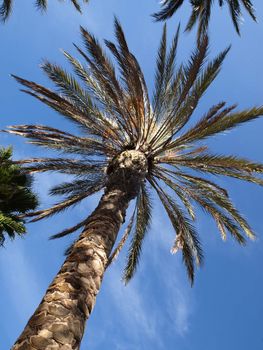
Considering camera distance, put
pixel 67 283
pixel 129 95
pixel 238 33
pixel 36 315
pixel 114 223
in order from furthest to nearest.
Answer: pixel 238 33 < pixel 129 95 < pixel 114 223 < pixel 67 283 < pixel 36 315

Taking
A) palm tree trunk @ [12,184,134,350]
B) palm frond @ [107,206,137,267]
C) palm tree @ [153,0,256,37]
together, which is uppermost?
palm tree @ [153,0,256,37]

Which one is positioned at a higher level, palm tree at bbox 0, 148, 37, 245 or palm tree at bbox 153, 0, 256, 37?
palm tree at bbox 153, 0, 256, 37

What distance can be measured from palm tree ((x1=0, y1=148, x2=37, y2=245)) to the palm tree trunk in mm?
3226

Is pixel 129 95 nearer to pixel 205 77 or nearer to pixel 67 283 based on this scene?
pixel 205 77

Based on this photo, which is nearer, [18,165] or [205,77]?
[205,77]

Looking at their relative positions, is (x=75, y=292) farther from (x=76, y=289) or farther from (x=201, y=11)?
(x=201, y=11)

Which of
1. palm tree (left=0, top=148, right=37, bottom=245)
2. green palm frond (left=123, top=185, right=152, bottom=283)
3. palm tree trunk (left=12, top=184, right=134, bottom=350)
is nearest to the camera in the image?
palm tree trunk (left=12, top=184, right=134, bottom=350)

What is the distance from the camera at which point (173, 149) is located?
11.0m

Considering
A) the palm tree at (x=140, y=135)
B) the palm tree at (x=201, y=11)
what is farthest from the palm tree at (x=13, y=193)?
the palm tree at (x=201, y=11)

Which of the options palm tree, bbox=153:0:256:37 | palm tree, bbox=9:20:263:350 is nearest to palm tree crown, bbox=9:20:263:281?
palm tree, bbox=9:20:263:350

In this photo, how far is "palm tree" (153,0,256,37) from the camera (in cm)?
1577

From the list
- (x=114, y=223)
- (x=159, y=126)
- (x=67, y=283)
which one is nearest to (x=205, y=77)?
(x=159, y=126)

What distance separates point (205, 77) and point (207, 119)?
99 cm

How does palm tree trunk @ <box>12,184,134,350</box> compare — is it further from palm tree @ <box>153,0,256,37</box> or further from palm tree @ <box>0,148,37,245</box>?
palm tree @ <box>153,0,256,37</box>
